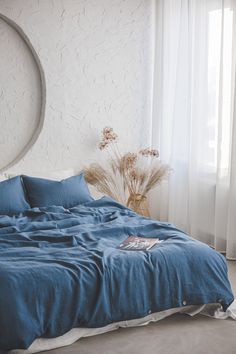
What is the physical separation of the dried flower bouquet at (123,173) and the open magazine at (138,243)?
1531 mm

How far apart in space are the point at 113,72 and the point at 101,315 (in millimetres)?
2781

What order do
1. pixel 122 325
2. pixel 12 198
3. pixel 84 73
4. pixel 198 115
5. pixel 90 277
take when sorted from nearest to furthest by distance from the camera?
pixel 90 277 < pixel 122 325 < pixel 12 198 < pixel 198 115 < pixel 84 73

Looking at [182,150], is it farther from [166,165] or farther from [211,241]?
[211,241]

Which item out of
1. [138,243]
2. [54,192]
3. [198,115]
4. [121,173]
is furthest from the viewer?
[121,173]

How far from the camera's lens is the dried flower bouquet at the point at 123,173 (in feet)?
15.8

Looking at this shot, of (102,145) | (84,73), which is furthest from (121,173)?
(84,73)

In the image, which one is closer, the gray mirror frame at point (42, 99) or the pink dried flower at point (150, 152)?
the gray mirror frame at point (42, 99)

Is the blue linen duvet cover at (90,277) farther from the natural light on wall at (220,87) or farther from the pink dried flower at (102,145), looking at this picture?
the pink dried flower at (102,145)

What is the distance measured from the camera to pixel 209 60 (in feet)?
14.7

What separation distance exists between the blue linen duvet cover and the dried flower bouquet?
4.09ft

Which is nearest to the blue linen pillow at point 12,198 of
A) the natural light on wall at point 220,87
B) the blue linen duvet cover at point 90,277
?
the blue linen duvet cover at point 90,277

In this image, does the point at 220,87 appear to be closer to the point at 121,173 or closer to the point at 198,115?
the point at 198,115

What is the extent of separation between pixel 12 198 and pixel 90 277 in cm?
150

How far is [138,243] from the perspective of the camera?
3174 millimetres
